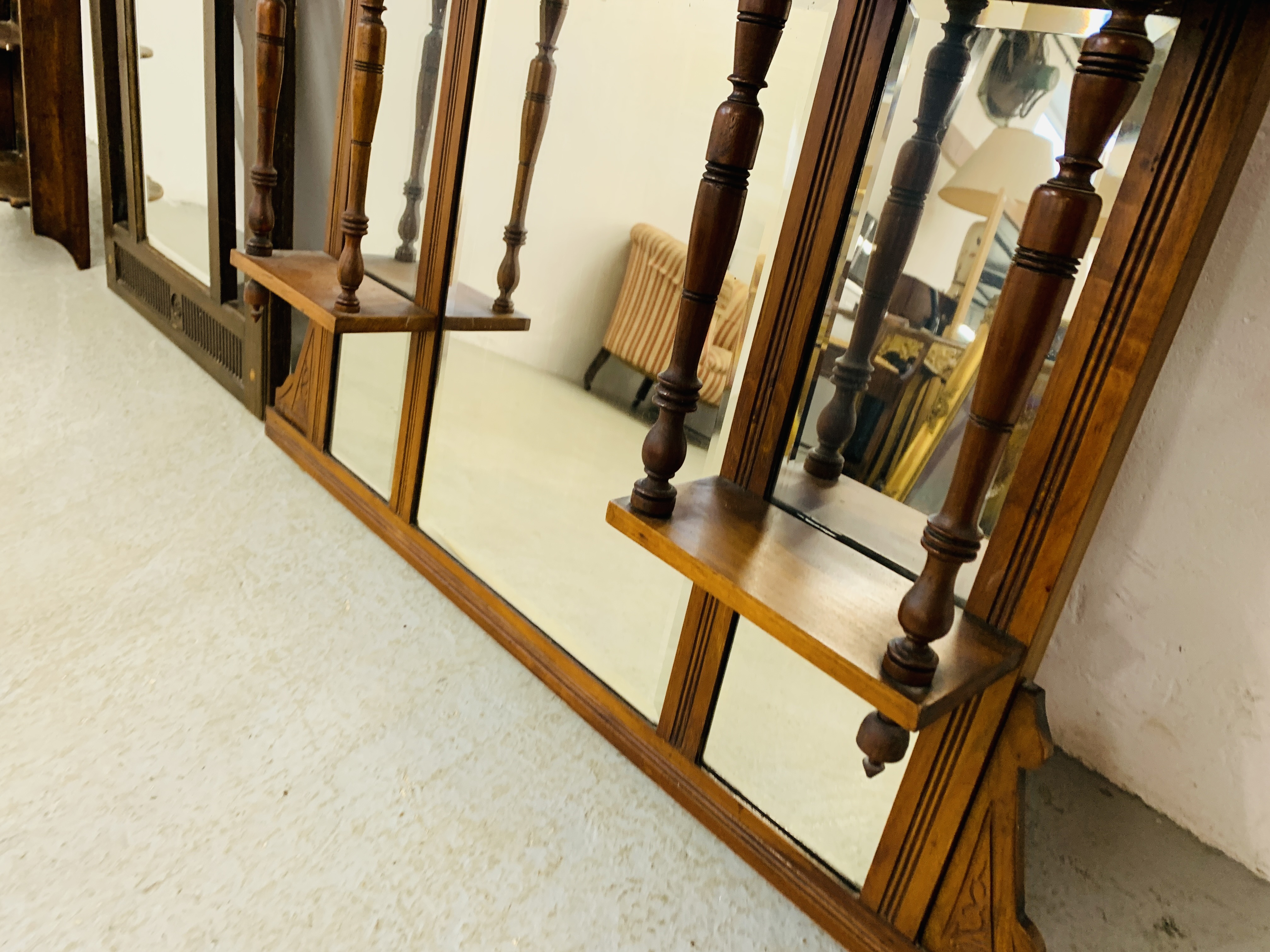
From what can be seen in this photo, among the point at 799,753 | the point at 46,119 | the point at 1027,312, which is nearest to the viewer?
the point at 1027,312

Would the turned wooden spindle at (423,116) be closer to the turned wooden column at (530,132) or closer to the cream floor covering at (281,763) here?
the turned wooden column at (530,132)

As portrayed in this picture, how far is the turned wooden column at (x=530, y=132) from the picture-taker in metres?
1.39

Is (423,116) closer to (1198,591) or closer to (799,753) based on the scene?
(799,753)

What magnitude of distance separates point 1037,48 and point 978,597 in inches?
23.0

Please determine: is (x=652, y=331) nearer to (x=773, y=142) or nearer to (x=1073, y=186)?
(x=773, y=142)

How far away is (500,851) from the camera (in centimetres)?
113

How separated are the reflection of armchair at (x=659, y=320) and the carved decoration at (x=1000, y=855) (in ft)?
1.81

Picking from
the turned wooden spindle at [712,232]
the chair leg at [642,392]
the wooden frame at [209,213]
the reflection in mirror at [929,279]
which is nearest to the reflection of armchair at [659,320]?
the chair leg at [642,392]

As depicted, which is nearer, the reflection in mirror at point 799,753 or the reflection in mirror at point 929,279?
the reflection in mirror at point 929,279

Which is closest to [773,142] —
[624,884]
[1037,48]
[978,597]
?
[1037,48]

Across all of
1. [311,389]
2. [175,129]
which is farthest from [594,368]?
[175,129]

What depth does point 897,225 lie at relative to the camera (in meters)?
1.02

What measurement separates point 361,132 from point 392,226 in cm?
30

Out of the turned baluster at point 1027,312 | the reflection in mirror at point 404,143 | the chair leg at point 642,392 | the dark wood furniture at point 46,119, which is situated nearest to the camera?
the turned baluster at point 1027,312
